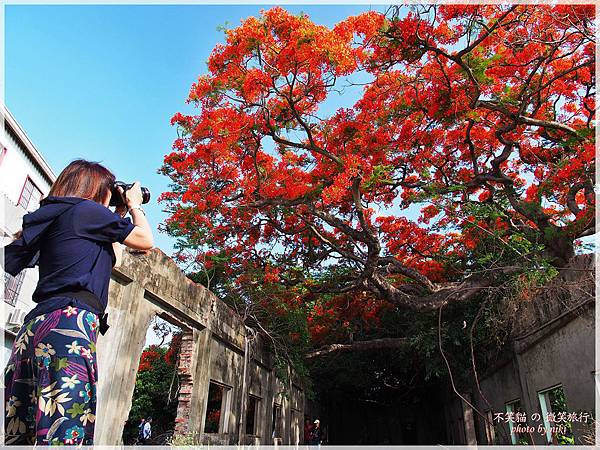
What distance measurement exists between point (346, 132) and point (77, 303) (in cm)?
806

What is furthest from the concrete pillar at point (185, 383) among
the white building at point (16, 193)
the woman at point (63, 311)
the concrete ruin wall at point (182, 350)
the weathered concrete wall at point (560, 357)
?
the woman at point (63, 311)

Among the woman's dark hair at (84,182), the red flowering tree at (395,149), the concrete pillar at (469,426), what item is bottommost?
the concrete pillar at (469,426)

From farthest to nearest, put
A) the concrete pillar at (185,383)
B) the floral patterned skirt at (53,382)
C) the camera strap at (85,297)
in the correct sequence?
the concrete pillar at (185,383)
the camera strap at (85,297)
the floral patterned skirt at (53,382)

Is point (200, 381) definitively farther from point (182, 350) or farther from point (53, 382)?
point (53, 382)

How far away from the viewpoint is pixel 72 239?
1392 mm

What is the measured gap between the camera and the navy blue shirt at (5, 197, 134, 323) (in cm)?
135

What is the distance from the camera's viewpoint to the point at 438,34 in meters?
6.98

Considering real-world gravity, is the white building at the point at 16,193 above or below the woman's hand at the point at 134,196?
above

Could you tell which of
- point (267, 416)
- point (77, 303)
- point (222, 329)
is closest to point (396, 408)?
point (267, 416)

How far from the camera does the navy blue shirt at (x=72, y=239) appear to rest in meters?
1.35

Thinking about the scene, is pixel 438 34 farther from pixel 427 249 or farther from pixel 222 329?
pixel 222 329

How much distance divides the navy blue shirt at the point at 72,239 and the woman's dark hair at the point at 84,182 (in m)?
0.08

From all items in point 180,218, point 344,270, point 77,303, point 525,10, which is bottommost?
point 77,303

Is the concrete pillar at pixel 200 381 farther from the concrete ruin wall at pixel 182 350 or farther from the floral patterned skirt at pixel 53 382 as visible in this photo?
the floral patterned skirt at pixel 53 382
